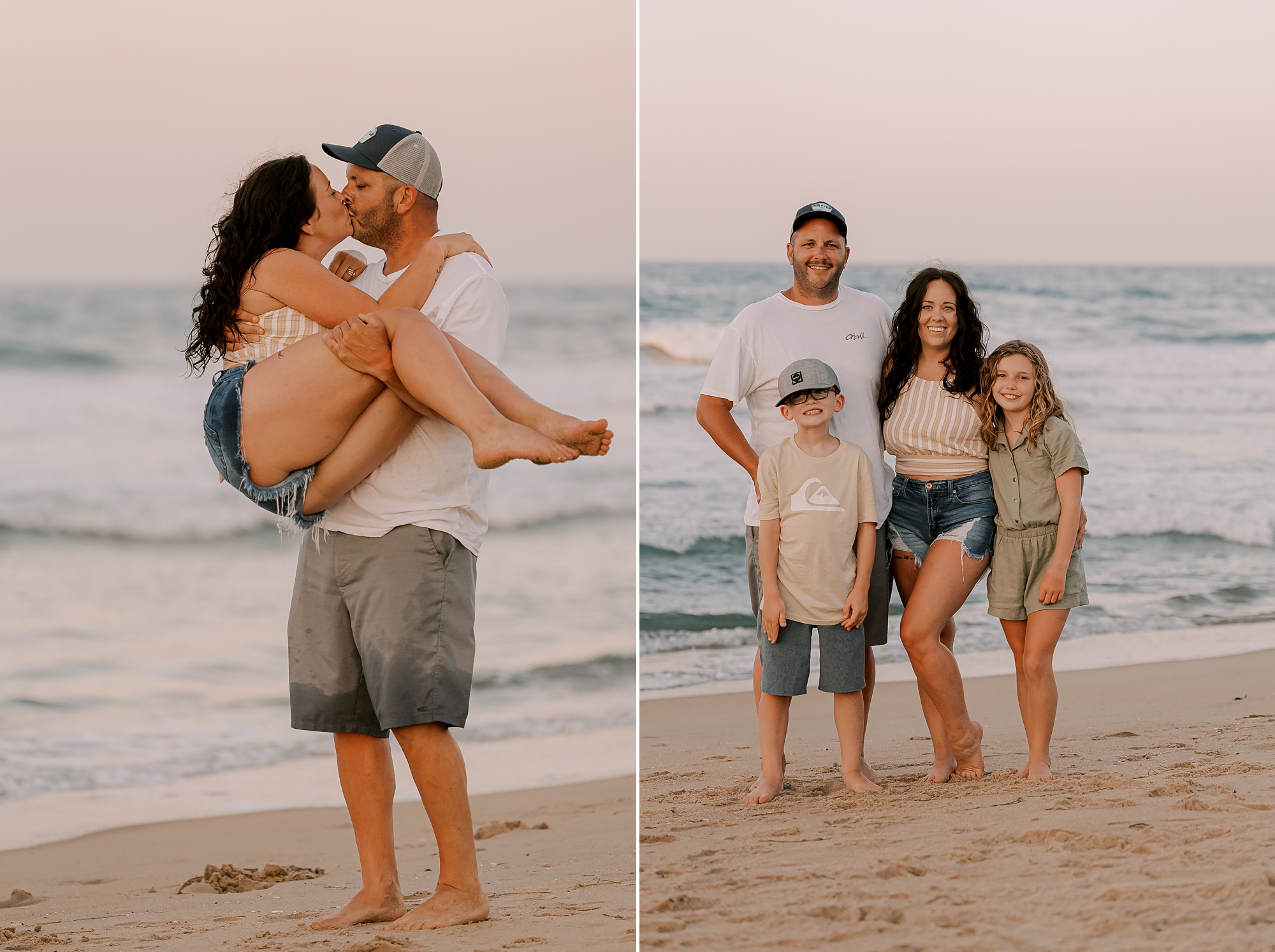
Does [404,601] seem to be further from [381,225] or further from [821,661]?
[821,661]

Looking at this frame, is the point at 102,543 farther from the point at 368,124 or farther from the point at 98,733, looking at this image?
the point at 368,124

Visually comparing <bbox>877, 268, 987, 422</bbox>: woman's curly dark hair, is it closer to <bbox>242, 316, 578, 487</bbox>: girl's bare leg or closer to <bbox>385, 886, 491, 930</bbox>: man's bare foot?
<bbox>242, 316, 578, 487</bbox>: girl's bare leg

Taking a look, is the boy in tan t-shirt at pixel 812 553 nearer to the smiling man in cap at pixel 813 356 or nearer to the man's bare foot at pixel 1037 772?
the smiling man in cap at pixel 813 356

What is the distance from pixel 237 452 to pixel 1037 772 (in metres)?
2.66

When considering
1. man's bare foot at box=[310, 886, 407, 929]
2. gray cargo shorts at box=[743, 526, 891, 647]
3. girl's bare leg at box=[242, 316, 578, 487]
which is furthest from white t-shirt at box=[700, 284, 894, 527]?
man's bare foot at box=[310, 886, 407, 929]

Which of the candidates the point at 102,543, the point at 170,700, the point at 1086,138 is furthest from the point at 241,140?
the point at 1086,138

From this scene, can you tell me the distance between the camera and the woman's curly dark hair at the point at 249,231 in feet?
9.91

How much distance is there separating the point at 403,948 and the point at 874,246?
57.2 feet

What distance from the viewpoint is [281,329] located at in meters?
3.02

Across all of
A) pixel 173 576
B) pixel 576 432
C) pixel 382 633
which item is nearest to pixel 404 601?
pixel 382 633

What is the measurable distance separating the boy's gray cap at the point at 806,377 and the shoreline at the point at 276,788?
7.71 ft

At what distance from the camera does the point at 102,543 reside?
998cm

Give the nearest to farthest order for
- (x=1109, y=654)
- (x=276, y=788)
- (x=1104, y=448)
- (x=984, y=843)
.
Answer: (x=984, y=843), (x=276, y=788), (x=1109, y=654), (x=1104, y=448)

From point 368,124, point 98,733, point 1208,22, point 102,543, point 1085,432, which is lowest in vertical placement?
point 98,733
